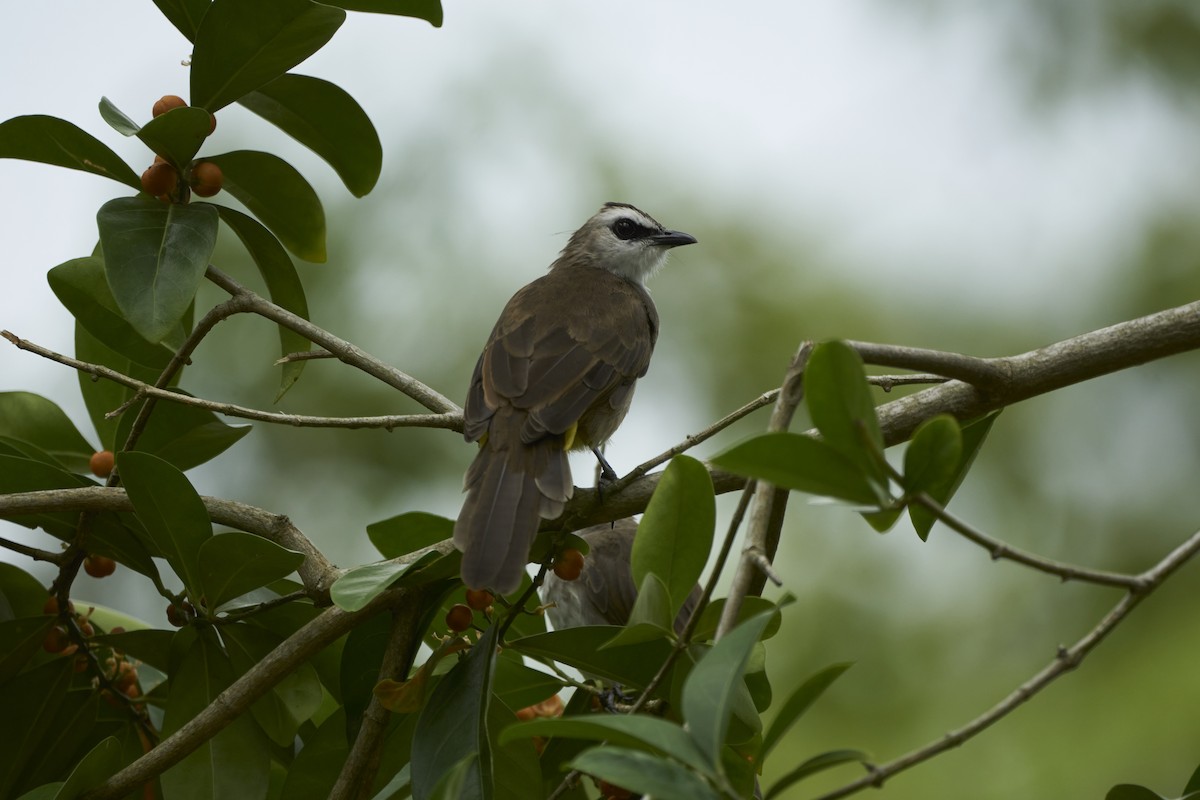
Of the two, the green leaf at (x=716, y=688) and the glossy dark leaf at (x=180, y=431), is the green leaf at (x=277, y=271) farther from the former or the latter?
the green leaf at (x=716, y=688)

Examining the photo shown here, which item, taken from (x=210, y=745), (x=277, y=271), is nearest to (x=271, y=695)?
(x=210, y=745)

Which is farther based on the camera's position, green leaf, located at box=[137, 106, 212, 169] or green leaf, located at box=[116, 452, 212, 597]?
green leaf, located at box=[137, 106, 212, 169]

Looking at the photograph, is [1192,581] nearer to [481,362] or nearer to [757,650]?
[481,362]

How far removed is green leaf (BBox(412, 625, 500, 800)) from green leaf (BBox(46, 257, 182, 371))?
110 centimetres

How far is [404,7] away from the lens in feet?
7.91

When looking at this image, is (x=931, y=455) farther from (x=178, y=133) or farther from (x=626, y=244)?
(x=626, y=244)

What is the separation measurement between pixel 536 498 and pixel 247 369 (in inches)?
253

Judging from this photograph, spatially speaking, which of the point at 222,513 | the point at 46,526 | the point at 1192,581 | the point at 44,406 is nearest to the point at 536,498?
the point at 222,513

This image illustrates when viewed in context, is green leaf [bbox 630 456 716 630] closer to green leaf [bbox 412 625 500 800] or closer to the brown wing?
green leaf [bbox 412 625 500 800]

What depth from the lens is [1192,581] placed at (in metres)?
7.35

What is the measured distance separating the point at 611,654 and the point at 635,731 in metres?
0.83

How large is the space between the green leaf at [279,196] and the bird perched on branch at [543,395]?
56 cm

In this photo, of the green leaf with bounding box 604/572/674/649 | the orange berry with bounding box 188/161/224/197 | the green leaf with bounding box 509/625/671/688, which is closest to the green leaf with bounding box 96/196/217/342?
the orange berry with bounding box 188/161/224/197

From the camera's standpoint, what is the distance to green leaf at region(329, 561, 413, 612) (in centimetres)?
179
